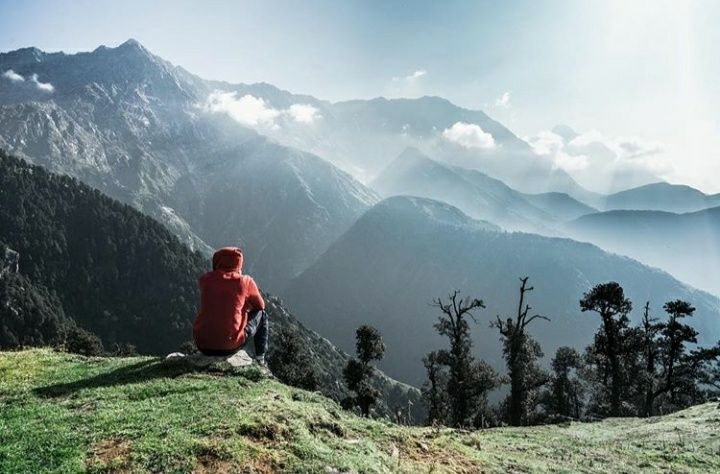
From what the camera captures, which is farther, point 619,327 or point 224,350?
point 619,327

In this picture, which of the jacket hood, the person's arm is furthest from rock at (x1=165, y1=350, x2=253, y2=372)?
the jacket hood

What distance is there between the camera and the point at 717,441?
1828 centimetres

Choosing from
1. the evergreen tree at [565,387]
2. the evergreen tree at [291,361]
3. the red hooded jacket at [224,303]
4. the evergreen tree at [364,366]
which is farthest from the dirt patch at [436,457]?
the evergreen tree at [565,387]

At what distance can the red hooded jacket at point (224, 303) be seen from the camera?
13.7m

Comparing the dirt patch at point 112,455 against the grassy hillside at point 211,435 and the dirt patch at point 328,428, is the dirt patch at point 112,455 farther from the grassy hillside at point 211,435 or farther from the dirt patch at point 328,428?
the dirt patch at point 328,428

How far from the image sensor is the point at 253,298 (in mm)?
14445

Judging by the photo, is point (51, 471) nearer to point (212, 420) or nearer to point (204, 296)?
point (212, 420)

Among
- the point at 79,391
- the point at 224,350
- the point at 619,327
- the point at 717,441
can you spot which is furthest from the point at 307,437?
the point at 619,327

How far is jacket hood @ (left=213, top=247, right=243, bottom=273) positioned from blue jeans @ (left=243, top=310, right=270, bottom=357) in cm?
165

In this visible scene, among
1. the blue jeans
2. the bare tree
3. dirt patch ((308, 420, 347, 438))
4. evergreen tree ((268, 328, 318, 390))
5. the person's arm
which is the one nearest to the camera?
dirt patch ((308, 420, 347, 438))

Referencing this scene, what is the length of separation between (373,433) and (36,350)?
13.6 meters

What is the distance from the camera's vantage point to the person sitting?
1372cm

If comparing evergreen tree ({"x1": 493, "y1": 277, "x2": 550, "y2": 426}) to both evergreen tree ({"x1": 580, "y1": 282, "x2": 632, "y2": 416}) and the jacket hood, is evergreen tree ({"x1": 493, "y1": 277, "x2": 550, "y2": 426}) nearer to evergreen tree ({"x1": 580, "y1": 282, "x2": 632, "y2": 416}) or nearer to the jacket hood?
evergreen tree ({"x1": 580, "y1": 282, "x2": 632, "y2": 416})

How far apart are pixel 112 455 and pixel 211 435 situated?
1.62 m
